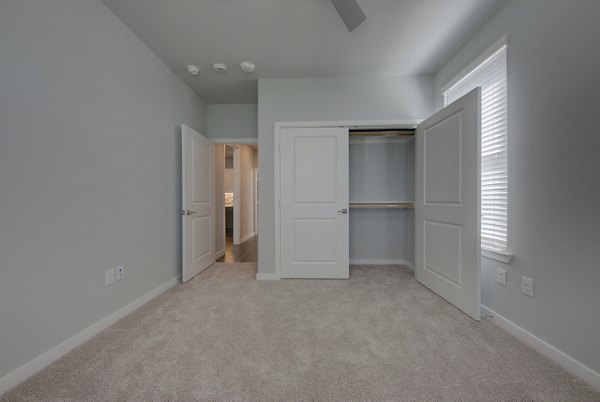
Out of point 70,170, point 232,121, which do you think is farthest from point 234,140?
point 70,170

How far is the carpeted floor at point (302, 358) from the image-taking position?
1262 mm

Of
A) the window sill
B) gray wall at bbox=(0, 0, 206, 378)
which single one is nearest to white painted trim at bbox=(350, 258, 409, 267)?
the window sill

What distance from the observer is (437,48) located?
99.6 inches

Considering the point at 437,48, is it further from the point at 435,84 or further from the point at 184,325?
the point at 184,325

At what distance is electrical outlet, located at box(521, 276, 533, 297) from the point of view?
1.67m

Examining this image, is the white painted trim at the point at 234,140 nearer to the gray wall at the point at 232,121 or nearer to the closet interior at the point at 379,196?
the gray wall at the point at 232,121

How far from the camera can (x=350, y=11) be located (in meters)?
1.67

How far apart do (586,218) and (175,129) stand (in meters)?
3.69

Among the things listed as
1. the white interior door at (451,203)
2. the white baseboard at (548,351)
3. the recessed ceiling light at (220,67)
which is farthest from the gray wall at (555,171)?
the recessed ceiling light at (220,67)

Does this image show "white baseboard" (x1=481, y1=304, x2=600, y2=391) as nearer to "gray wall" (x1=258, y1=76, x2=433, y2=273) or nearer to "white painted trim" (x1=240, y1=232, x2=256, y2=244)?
"gray wall" (x1=258, y1=76, x2=433, y2=273)

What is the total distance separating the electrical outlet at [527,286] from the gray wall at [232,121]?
3.54 meters

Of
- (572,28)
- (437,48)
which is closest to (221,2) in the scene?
(437,48)

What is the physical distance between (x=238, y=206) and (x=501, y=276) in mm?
4954

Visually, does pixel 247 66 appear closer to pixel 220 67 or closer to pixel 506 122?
pixel 220 67
